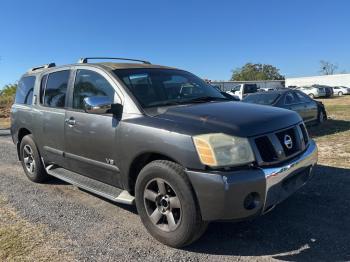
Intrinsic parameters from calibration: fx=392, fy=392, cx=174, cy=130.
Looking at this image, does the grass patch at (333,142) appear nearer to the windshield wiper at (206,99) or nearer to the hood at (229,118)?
the windshield wiper at (206,99)

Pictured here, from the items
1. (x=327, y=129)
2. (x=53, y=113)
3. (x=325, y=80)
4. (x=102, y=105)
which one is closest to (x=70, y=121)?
(x=53, y=113)

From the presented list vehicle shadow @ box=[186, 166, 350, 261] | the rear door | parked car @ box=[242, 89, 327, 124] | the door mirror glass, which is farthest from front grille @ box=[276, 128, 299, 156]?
parked car @ box=[242, 89, 327, 124]

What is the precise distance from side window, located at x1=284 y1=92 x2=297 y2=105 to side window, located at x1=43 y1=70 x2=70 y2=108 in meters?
7.75

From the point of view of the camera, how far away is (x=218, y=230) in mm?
4312

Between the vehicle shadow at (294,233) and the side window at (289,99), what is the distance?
270 inches

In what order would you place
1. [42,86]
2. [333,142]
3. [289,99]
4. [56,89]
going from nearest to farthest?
[56,89] < [42,86] < [333,142] < [289,99]

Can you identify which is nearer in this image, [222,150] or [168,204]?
[222,150]

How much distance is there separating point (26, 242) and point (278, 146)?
281cm

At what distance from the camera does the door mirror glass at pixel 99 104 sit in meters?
4.35

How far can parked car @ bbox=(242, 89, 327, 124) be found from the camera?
38.2ft

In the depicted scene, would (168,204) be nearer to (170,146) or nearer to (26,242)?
(170,146)

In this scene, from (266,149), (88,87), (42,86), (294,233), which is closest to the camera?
(266,149)

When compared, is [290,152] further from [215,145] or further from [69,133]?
[69,133]

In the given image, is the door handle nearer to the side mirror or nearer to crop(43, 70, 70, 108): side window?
crop(43, 70, 70, 108): side window
